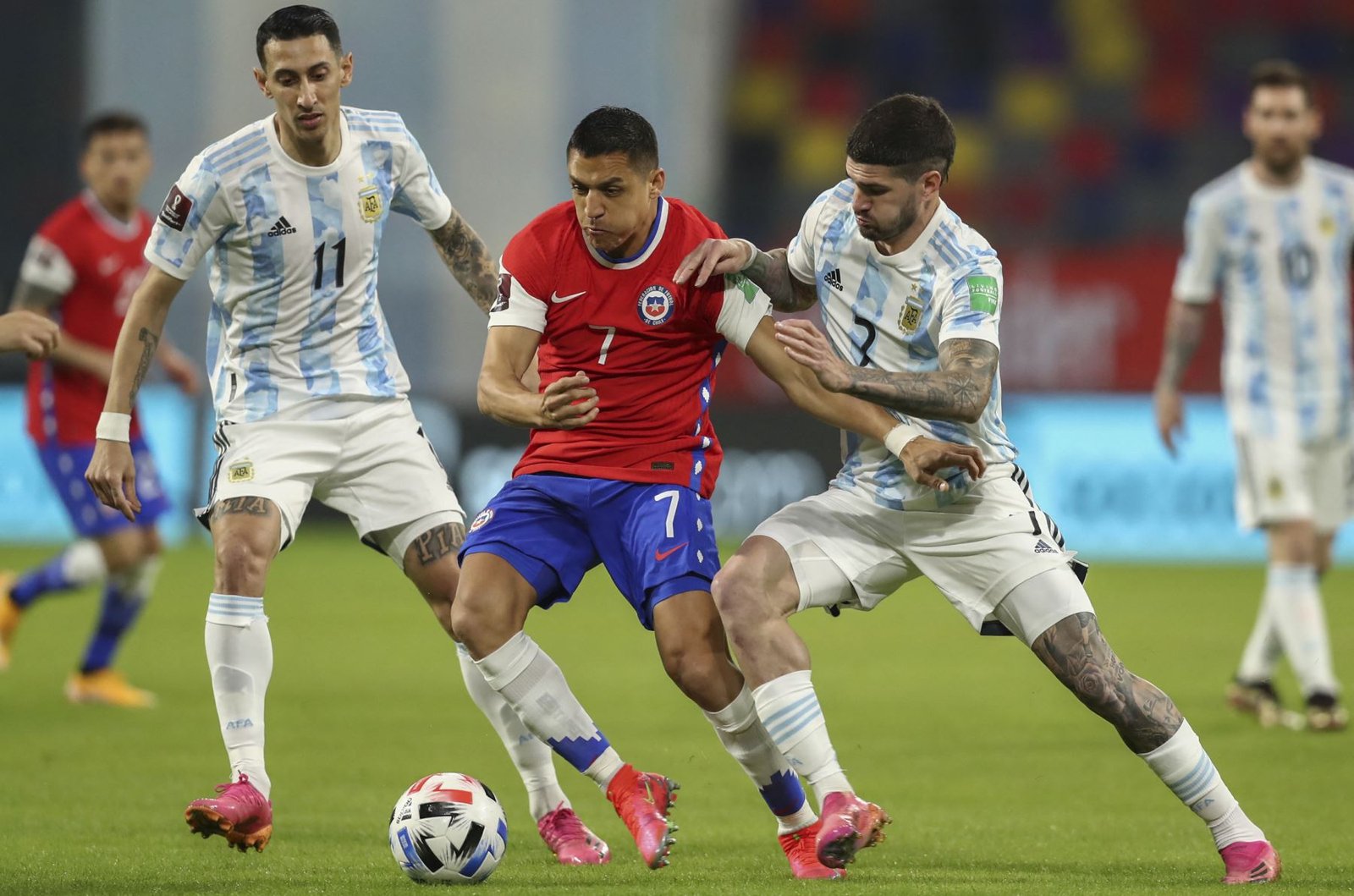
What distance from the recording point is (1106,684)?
16.5 ft

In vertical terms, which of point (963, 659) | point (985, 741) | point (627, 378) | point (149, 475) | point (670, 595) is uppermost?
point (627, 378)

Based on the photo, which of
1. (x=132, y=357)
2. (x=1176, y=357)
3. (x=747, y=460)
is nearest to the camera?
(x=132, y=357)

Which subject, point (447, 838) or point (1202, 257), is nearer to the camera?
point (447, 838)

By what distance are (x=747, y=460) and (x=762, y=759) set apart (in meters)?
10.6

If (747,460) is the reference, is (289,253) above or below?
above

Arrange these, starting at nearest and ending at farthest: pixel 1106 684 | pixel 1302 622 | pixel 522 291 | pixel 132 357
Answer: pixel 1106 684, pixel 522 291, pixel 132 357, pixel 1302 622

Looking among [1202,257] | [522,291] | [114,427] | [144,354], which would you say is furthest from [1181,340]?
[114,427]

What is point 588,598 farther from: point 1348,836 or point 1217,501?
point 1348,836

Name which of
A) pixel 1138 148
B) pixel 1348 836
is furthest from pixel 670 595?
pixel 1138 148

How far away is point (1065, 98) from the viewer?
68.0ft

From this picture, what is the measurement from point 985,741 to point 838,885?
318cm

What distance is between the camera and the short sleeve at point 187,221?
5613mm

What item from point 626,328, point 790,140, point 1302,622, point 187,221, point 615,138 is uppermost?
point 615,138

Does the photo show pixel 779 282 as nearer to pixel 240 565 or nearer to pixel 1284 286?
pixel 240 565
